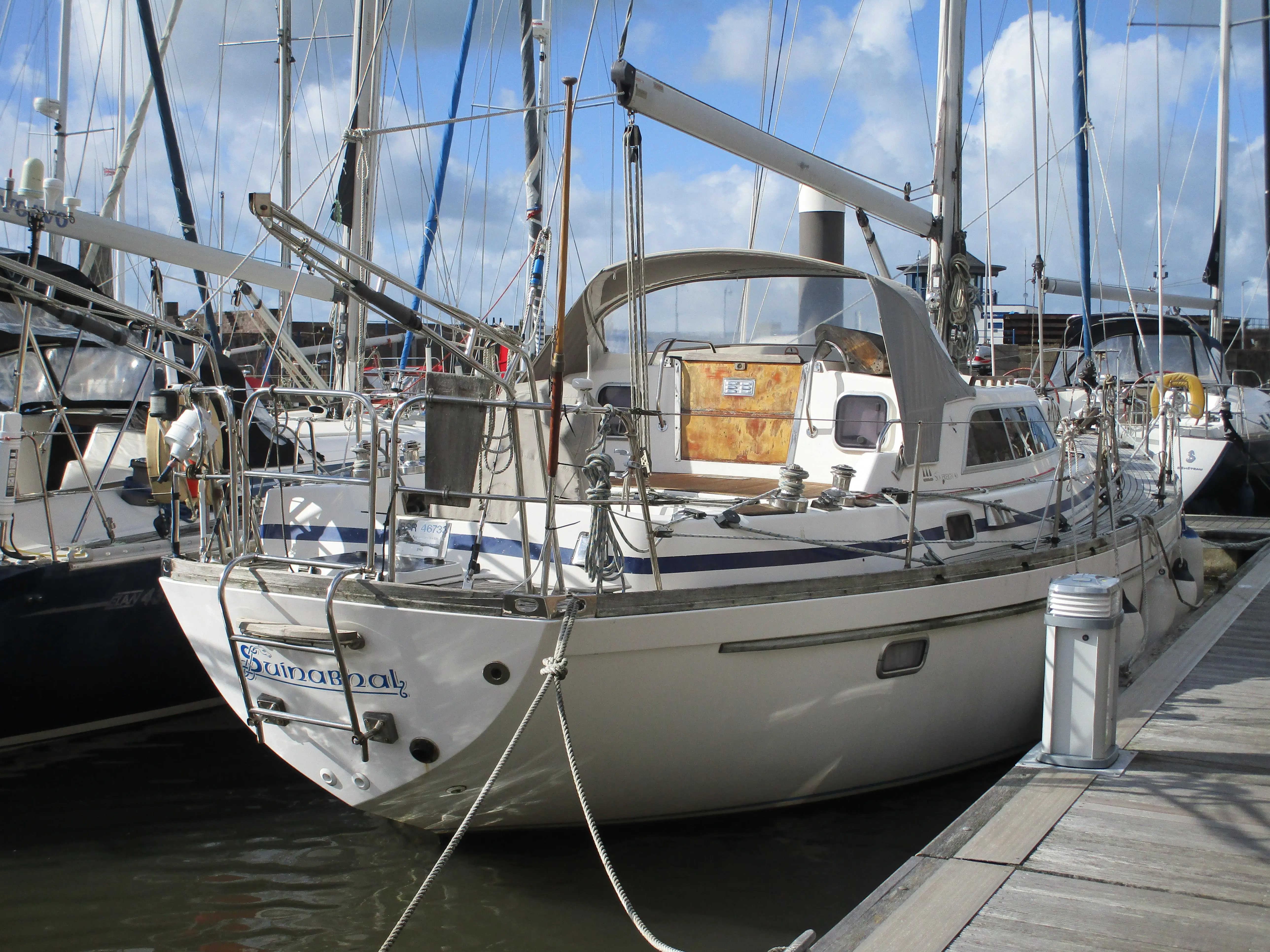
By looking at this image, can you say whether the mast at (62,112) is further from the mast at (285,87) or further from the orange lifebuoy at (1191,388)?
the orange lifebuoy at (1191,388)

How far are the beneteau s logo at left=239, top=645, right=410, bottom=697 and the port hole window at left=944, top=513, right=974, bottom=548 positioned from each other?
11.0 feet

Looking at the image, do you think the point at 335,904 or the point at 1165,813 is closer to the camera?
the point at 1165,813

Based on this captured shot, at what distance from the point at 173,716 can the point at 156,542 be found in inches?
55.6

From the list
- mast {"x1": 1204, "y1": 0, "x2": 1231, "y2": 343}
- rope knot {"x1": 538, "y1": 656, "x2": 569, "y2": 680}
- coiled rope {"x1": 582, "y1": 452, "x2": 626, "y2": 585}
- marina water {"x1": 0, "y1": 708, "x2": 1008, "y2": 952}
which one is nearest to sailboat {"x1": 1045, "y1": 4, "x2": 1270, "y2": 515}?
mast {"x1": 1204, "y1": 0, "x2": 1231, "y2": 343}

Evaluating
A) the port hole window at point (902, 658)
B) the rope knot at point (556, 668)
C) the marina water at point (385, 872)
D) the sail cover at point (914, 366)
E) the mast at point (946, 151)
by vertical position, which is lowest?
the marina water at point (385, 872)

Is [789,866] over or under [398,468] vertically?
under

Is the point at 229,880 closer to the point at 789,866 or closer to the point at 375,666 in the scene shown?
the point at 375,666

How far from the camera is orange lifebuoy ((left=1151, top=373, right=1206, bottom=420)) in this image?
15.3 m

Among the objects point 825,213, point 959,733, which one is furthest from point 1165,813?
point 825,213

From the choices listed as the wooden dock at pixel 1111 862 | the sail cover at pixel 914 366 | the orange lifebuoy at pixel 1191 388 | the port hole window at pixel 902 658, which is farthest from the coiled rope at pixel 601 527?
the orange lifebuoy at pixel 1191 388

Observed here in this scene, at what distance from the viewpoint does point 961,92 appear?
27.9 ft

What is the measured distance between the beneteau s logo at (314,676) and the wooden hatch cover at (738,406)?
305 cm

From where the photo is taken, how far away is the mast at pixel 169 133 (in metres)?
13.3

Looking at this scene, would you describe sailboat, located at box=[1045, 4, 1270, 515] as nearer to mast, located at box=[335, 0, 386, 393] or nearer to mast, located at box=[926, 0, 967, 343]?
mast, located at box=[926, 0, 967, 343]
